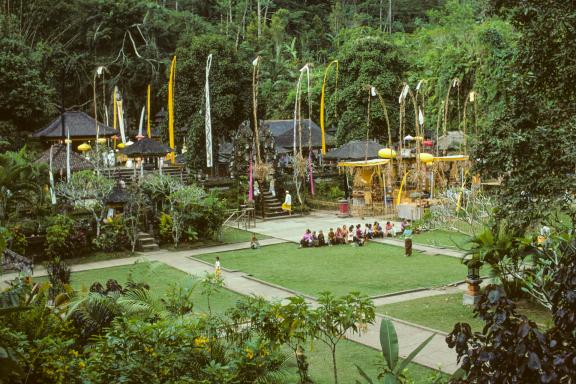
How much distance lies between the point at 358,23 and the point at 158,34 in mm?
23529

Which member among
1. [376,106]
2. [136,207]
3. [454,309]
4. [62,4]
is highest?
[62,4]

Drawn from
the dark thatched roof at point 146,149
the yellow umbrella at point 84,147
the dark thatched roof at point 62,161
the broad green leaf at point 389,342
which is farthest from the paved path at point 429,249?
the yellow umbrella at point 84,147

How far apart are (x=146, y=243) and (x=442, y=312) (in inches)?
515

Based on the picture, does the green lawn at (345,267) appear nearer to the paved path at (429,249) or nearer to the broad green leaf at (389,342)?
the paved path at (429,249)

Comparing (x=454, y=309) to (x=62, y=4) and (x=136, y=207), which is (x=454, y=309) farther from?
(x=62, y=4)

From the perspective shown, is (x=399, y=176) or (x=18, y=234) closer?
(x=18, y=234)

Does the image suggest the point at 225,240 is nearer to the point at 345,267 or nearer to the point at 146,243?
the point at 146,243

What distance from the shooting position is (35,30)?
5050 cm

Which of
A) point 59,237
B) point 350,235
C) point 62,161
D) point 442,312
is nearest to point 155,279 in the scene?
point 59,237

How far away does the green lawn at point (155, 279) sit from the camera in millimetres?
17219

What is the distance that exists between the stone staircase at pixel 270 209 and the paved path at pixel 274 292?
5.65m

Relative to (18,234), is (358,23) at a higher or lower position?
higher

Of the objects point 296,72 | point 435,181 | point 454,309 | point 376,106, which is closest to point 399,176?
point 435,181

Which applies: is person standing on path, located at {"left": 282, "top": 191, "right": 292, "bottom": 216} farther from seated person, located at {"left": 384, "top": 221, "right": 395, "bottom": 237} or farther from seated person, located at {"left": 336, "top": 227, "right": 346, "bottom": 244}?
seated person, located at {"left": 336, "top": 227, "right": 346, "bottom": 244}
